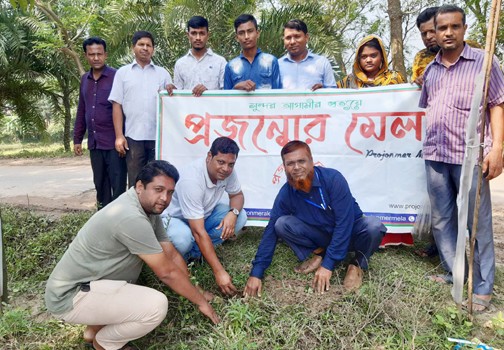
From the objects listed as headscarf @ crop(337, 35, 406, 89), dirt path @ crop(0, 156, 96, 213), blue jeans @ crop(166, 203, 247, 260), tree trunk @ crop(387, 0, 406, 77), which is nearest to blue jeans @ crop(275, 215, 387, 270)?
blue jeans @ crop(166, 203, 247, 260)

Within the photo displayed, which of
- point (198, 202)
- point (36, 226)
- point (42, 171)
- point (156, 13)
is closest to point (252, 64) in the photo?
point (198, 202)

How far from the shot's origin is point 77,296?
2291mm

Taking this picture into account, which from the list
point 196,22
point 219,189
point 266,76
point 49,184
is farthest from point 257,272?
point 49,184

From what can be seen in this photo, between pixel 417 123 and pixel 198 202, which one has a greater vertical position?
pixel 417 123

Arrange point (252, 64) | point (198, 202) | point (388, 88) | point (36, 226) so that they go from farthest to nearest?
point (36, 226) < point (252, 64) < point (388, 88) < point (198, 202)

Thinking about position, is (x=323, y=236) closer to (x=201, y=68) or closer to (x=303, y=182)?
(x=303, y=182)

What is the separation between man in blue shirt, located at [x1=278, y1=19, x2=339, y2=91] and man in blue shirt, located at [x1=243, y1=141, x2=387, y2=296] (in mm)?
1180

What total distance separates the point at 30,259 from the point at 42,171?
7008 millimetres

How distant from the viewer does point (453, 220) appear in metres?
2.86

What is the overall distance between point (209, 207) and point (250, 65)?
143cm

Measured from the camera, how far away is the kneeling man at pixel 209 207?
284cm

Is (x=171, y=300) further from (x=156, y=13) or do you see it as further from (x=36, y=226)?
(x=156, y=13)

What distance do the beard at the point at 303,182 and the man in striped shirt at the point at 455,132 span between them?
2.68 feet

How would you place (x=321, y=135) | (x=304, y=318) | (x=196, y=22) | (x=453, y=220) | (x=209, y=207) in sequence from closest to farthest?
(x=304, y=318)
(x=453, y=220)
(x=209, y=207)
(x=321, y=135)
(x=196, y=22)
